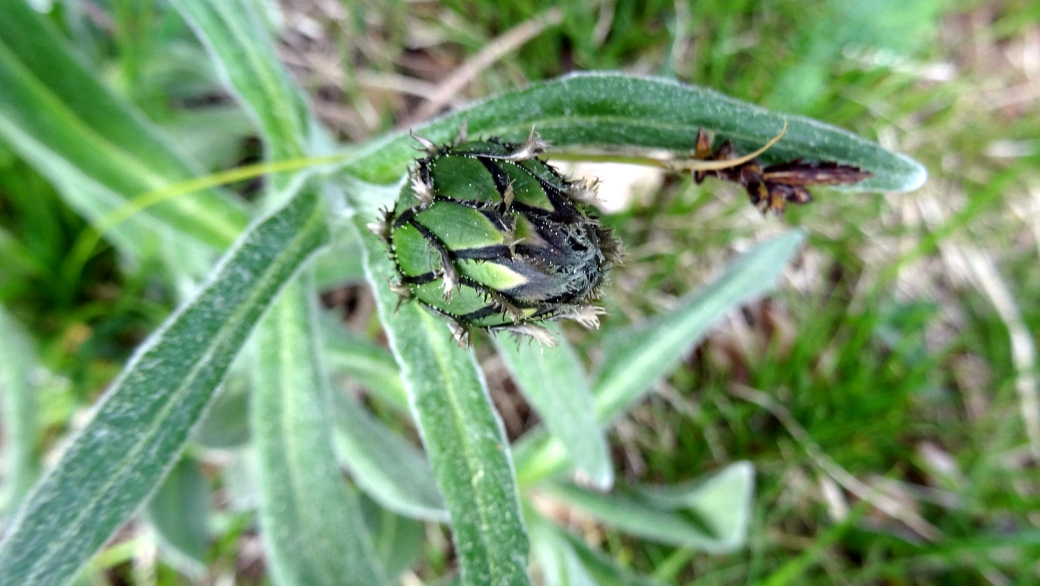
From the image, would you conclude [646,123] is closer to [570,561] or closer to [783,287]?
[570,561]

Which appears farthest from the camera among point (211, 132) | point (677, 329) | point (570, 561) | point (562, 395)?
point (211, 132)

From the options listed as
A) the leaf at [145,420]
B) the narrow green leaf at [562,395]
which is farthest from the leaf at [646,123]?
the narrow green leaf at [562,395]

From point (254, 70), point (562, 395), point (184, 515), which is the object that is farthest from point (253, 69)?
point (184, 515)

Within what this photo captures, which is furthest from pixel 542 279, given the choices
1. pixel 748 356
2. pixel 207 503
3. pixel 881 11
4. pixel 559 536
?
pixel 881 11

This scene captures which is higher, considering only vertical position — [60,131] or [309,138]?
[60,131]

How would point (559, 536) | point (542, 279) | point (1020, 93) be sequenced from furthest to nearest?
point (1020, 93)
point (559, 536)
point (542, 279)

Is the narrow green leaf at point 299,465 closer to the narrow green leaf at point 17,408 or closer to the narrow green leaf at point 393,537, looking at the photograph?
the narrow green leaf at point 393,537

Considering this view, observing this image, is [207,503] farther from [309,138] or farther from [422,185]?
[422,185]
